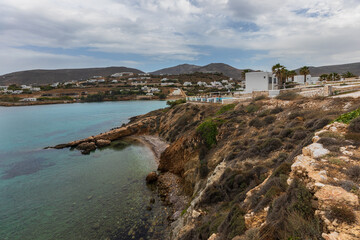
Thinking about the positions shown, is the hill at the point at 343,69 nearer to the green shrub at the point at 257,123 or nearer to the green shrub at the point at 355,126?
the green shrub at the point at 257,123

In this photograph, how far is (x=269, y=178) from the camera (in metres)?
6.79

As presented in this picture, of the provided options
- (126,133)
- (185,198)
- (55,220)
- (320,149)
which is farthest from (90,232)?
(126,133)

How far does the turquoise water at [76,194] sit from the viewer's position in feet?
39.9

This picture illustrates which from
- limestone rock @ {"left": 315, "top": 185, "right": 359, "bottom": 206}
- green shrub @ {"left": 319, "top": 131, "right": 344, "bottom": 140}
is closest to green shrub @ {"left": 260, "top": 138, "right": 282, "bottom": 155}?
green shrub @ {"left": 319, "top": 131, "right": 344, "bottom": 140}

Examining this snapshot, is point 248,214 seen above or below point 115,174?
Result: above

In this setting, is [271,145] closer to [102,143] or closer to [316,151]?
[316,151]

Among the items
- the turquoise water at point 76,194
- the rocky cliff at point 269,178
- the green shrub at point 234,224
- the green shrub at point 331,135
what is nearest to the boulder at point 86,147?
the turquoise water at point 76,194

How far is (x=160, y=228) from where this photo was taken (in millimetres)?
11734

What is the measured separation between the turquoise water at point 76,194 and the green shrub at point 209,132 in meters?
7.20

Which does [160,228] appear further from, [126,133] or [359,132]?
[126,133]

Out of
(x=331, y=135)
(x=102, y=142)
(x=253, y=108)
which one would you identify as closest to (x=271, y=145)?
(x=331, y=135)

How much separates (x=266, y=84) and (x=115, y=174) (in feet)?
94.3

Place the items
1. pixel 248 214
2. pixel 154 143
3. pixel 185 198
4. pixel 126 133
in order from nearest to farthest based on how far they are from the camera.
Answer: pixel 248 214, pixel 185 198, pixel 154 143, pixel 126 133

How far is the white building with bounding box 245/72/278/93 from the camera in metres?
32.4
